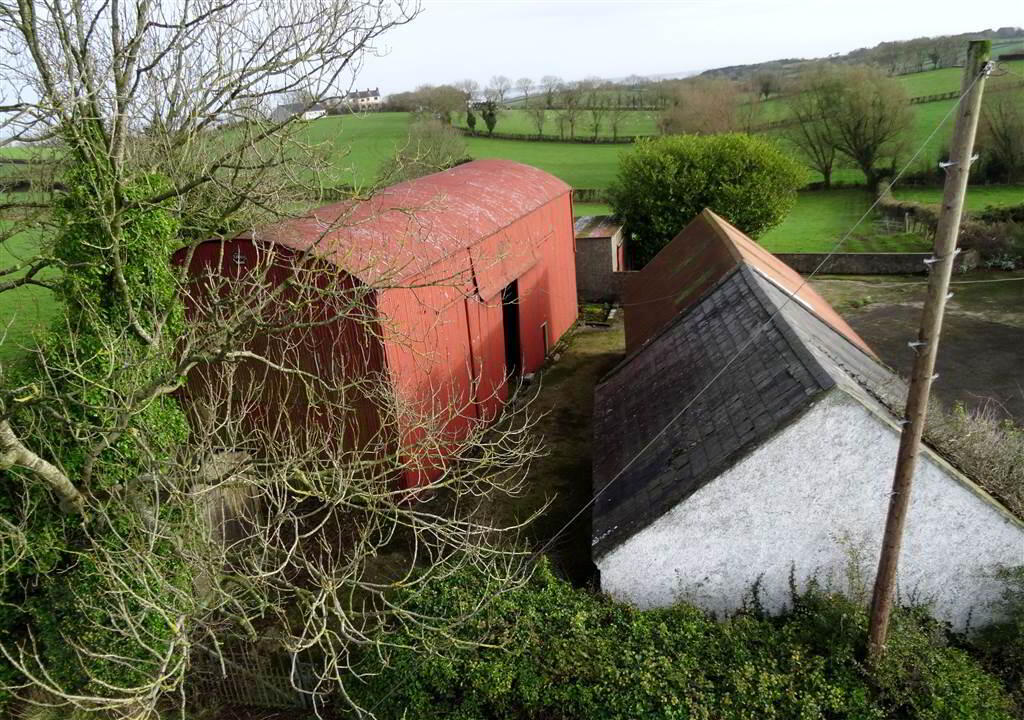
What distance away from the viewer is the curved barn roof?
1077cm

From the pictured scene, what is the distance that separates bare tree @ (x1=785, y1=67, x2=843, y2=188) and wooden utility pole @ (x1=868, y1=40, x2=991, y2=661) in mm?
37428

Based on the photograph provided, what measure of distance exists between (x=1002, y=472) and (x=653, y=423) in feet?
14.2

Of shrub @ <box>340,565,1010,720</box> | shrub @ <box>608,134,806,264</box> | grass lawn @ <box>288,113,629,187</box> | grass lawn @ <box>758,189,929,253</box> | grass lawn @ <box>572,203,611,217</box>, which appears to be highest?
grass lawn @ <box>288,113,629,187</box>

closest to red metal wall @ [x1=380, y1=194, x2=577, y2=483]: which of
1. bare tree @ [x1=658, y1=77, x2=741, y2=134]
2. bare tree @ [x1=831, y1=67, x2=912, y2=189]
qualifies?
bare tree @ [x1=831, y1=67, x2=912, y2=189]

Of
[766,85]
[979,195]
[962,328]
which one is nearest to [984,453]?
[962,328]

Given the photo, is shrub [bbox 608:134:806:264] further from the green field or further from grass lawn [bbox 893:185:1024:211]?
the green field

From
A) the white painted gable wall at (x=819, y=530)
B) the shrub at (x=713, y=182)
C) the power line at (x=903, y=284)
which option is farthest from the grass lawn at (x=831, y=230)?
the white painted gable wall at (x=819, y=530)

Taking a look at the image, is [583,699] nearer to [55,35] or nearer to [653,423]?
[653,423]

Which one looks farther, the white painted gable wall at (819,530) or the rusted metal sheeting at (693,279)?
the rusted metal sheeting at (693,279)

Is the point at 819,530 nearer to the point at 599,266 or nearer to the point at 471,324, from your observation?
the point at 471,324

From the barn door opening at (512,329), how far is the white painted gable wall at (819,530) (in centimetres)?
925

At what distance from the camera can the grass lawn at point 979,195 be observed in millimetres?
30906

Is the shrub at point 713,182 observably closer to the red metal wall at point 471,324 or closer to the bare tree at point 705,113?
the red metal wall at point 471,324

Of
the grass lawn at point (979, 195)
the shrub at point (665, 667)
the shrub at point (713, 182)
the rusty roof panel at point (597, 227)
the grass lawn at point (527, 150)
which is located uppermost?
the grass lawn at point (527, 150)
